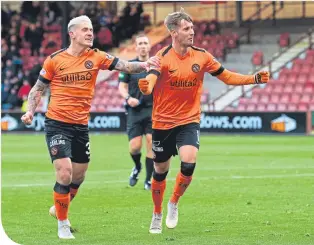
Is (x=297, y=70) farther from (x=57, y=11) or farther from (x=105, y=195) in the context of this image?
(x=105, y=195)

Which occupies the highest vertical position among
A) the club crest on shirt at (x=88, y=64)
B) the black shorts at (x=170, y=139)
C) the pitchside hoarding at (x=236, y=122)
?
the club crest on shirt at (x=88, y=64)

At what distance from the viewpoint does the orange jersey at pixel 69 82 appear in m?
10.5

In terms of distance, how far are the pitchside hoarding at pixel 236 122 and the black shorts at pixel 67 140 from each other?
822 inches

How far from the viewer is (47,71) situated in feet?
34.4

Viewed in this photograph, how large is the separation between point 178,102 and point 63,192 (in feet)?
5.35

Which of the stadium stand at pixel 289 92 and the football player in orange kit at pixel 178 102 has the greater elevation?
the football player in orange kit at pixel 178 102

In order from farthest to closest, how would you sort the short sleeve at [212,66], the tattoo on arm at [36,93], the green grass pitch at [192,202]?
the short sleeve at [212,66], the tattoo on arm at [36,93], the green grass pitch at [192,202]

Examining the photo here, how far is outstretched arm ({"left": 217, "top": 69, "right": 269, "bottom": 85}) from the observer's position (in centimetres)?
1098

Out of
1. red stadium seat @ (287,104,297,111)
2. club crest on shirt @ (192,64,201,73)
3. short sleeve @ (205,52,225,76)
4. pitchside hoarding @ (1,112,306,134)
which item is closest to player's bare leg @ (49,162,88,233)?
club crest on shirt @ (192,64,201,73)

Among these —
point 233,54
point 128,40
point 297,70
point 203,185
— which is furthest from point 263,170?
point 128,40

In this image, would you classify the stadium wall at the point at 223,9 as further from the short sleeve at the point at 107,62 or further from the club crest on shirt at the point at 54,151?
the club crest on shirt at the point at 54,151

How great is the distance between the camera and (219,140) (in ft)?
96.3

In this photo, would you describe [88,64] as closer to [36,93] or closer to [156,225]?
[36,93]

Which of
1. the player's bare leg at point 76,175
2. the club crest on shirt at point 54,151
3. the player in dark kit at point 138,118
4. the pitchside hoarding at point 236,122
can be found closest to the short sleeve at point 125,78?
the player in dark kit at point 138,118
